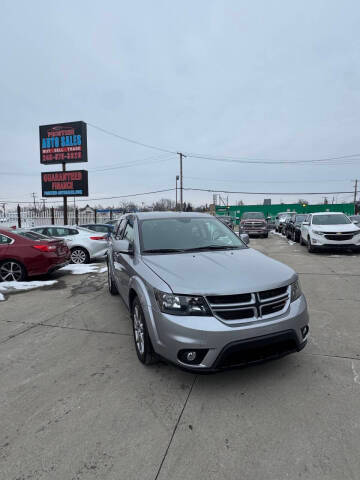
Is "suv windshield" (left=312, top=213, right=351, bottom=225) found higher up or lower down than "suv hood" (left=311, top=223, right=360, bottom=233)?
higher up

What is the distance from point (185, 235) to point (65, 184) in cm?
1678

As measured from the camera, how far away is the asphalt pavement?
6.31 ft

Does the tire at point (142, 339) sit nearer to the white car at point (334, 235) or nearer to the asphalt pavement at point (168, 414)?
the asphalt pavement at point (168, 414)

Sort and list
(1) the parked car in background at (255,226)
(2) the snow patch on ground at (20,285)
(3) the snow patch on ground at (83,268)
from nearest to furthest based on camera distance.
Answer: (2) the snow patch on ground at (20,285)
(3) the snow patch on ground at (83,268)
(1) the parked car in background at (255,226)

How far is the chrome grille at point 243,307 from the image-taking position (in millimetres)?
2547

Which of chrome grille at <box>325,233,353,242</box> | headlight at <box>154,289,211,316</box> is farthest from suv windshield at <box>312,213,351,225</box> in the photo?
headlight at <box>154,289,211,316</box>

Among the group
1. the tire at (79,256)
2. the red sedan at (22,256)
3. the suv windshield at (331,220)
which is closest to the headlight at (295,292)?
the red sedan at (22,256)

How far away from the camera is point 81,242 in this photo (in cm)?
1002

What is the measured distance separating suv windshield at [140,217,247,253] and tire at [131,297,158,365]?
771mm

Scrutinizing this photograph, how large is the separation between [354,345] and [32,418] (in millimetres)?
3578

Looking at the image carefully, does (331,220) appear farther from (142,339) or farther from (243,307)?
(142,339)

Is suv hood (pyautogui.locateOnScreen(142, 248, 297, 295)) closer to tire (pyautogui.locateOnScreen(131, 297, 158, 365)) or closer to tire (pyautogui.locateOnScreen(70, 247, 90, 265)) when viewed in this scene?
tire (pyautogui.locateOnScreen(131, 297, 158, 365))

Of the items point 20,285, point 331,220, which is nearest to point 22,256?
point 20,285

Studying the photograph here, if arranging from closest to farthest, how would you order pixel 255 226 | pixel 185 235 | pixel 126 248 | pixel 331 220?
pixel 126 248 < pixel 185 235 < pixel 331 220 < pixel 255 226
